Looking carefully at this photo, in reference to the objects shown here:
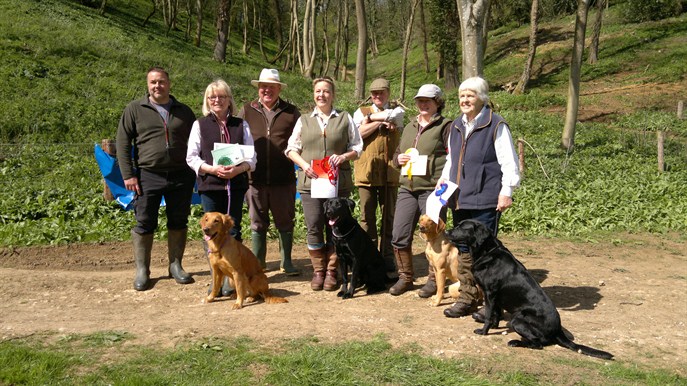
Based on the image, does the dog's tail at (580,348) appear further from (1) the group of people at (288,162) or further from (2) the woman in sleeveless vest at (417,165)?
(2) the woman in sleeveless vest at (417,165)

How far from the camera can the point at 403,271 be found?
6.00 metres

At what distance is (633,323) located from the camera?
5215 millimetres

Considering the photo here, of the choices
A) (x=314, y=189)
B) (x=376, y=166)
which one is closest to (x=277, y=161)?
(x=314, y=189)

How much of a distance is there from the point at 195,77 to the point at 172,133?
15.8 meters

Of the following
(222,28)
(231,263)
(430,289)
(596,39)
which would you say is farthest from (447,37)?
(231,263)

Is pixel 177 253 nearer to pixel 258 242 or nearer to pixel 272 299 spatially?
pixel 258 242

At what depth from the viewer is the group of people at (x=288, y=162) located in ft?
18.5

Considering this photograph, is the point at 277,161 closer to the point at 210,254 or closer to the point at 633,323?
the point at 210,254

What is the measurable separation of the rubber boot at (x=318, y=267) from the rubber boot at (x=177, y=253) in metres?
1.45

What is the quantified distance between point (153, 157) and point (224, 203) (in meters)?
0.89

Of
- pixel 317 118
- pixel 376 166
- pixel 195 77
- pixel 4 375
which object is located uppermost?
pixel 195 77

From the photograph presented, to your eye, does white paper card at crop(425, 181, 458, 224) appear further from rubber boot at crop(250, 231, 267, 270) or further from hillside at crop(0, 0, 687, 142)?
hillside at crop(0, 0, 687, 142)

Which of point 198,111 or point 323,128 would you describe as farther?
point 198,111

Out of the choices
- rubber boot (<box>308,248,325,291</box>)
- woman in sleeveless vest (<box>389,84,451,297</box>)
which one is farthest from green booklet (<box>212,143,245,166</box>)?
woman in sleeveless vest (<box>389,84,451,297</box>)
